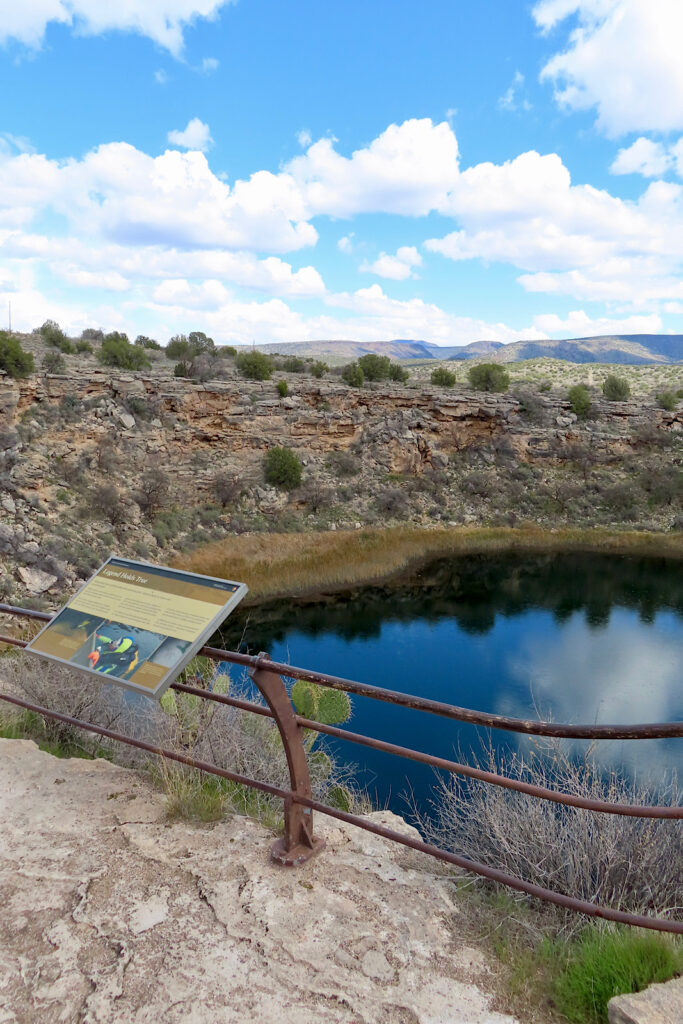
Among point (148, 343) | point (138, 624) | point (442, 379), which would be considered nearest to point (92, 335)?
point (148, 343)

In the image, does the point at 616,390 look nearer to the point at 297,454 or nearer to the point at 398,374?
the point at 398,374

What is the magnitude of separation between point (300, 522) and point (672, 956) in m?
22.0

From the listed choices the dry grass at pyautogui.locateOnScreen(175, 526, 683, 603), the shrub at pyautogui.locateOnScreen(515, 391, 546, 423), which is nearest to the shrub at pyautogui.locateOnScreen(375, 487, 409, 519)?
the dry grass at pyautogui.locateOnScreen(175, 526, 683, 603)

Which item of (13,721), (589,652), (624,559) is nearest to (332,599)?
(589,652)

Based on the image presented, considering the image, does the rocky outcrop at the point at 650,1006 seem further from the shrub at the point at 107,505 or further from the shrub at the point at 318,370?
the shrub at the point at 318,370

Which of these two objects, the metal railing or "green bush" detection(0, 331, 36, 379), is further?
"green bush" detection(0, 331, 36, 379)

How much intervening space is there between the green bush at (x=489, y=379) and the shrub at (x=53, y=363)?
67.3ft

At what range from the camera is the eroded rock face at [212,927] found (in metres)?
2.25

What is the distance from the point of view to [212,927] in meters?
2.63

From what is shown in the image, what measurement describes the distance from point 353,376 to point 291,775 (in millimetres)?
29125

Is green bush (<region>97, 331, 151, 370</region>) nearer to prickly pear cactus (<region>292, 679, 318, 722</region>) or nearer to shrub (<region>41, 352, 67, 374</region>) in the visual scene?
shrub (<region>41, 352, 67, 374</region>)

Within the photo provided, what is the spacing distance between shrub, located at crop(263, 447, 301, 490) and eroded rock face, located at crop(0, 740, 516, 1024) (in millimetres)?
21896

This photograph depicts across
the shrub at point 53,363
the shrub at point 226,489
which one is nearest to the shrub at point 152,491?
the shrub at point 226,489

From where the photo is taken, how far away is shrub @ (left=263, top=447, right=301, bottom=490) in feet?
82.9
